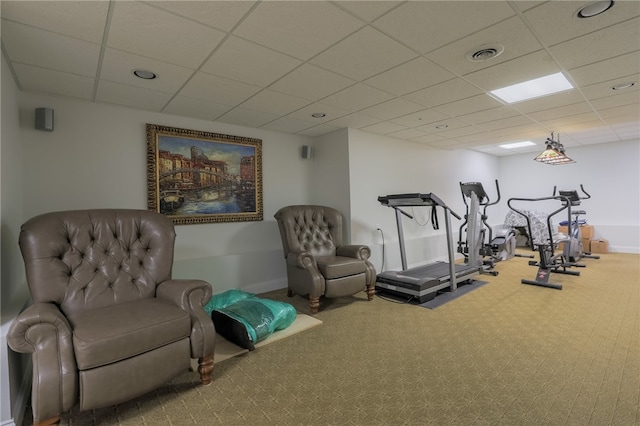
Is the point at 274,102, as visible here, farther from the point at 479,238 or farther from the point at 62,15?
the point at 479,238

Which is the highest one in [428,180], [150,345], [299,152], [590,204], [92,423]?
[299,152]

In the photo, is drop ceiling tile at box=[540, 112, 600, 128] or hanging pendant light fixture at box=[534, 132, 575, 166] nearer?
drop ceiling tile at box=[540, 112, 600, 128]

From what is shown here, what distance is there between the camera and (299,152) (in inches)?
195

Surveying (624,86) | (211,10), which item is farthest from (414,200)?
(211,10)

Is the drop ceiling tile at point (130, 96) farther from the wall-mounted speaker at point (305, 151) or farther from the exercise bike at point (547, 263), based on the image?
the exercise bike at point (547, 263)

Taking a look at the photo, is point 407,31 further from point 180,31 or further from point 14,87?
point 14,87

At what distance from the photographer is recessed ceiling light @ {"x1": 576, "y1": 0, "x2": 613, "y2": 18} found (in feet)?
5.83

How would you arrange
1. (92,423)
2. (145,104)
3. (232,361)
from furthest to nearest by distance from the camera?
(145,104), (232,361), (92,423)

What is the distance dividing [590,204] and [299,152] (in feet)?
22.8

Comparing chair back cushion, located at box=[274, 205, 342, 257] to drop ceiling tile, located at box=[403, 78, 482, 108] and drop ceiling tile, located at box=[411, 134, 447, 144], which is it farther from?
drop ceiling tile, located at box=[411, 134, 447, 144]

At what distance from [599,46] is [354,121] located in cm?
251

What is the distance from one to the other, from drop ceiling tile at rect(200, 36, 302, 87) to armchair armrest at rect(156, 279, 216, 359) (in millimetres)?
1730

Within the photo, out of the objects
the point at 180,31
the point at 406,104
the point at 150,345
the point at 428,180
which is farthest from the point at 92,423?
the point at 428,180

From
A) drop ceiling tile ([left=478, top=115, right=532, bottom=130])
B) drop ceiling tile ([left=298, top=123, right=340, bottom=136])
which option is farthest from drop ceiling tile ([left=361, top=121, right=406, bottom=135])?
drop ceiling tile ([left=478, top=115, right=532, bottom=130])
